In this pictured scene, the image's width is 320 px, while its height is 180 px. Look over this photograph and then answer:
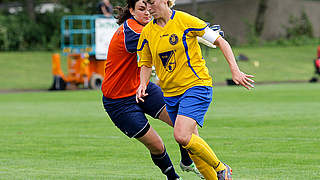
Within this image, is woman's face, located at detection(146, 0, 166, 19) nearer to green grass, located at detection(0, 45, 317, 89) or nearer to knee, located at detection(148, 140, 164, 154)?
knee, located at detection(148, 140, 164, 154)

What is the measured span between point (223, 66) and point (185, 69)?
105 ft

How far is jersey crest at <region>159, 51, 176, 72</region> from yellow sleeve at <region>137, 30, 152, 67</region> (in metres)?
0.30

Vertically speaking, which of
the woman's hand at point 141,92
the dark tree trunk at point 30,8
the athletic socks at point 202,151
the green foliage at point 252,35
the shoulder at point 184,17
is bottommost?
the green foliage at point 252,35

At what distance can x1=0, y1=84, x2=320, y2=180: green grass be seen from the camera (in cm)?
870

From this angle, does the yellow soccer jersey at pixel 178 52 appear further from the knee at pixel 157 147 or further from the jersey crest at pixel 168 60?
the knee at pixel 157 147

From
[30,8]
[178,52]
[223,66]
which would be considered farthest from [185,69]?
[30,8]

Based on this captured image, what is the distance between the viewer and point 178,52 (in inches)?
265

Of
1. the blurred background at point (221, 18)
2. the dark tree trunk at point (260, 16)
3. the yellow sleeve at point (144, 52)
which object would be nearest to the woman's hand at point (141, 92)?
the yellow sleeve at point (144, 52)

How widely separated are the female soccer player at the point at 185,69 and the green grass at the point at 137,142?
137cm

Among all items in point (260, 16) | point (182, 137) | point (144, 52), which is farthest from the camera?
point (260, 16)

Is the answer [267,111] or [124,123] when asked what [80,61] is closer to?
[267,111]

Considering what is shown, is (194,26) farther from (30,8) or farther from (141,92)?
(30,8)

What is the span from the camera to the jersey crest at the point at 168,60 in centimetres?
676

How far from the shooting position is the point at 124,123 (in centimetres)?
768
